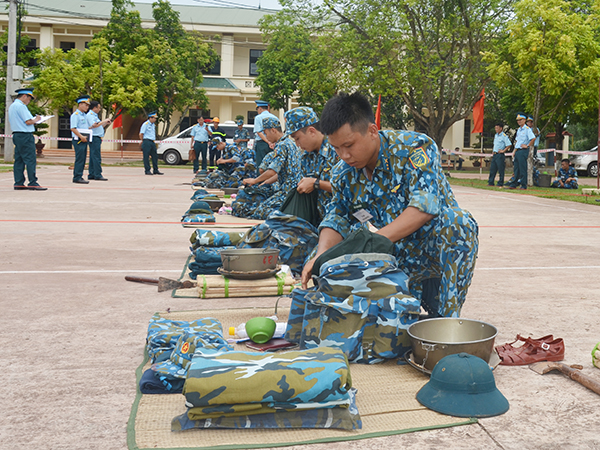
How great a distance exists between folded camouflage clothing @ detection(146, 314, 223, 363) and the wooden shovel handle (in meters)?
1.60

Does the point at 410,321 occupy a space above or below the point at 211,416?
above

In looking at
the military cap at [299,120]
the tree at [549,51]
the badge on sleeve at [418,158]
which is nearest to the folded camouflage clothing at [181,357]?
the badge on sleeve at [418,158]

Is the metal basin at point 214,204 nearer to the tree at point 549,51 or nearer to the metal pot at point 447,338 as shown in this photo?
the metal pot at point 447,338

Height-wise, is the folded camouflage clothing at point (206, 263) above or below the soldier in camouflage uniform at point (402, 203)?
below

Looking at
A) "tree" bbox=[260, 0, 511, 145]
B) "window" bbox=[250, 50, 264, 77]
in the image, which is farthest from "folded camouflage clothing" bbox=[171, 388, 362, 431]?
"window" bbox=[250, 50, 264, 77]

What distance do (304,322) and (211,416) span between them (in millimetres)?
889

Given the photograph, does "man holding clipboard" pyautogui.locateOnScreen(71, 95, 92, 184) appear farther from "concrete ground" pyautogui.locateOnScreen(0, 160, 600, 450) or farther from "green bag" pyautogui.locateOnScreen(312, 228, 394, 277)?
"green bag" pyautogui.locateOnScreen(312, 228, 394, 277)

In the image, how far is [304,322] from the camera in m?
3.13

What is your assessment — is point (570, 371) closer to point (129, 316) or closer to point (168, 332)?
point (168, 332)

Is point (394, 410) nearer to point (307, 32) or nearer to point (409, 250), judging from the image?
point (409, 250)

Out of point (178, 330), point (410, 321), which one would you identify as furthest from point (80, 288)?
point (410, 321)

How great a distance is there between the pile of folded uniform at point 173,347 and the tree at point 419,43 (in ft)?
63.9

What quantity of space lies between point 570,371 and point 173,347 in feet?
6.00

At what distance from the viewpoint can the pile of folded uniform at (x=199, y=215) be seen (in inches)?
326
